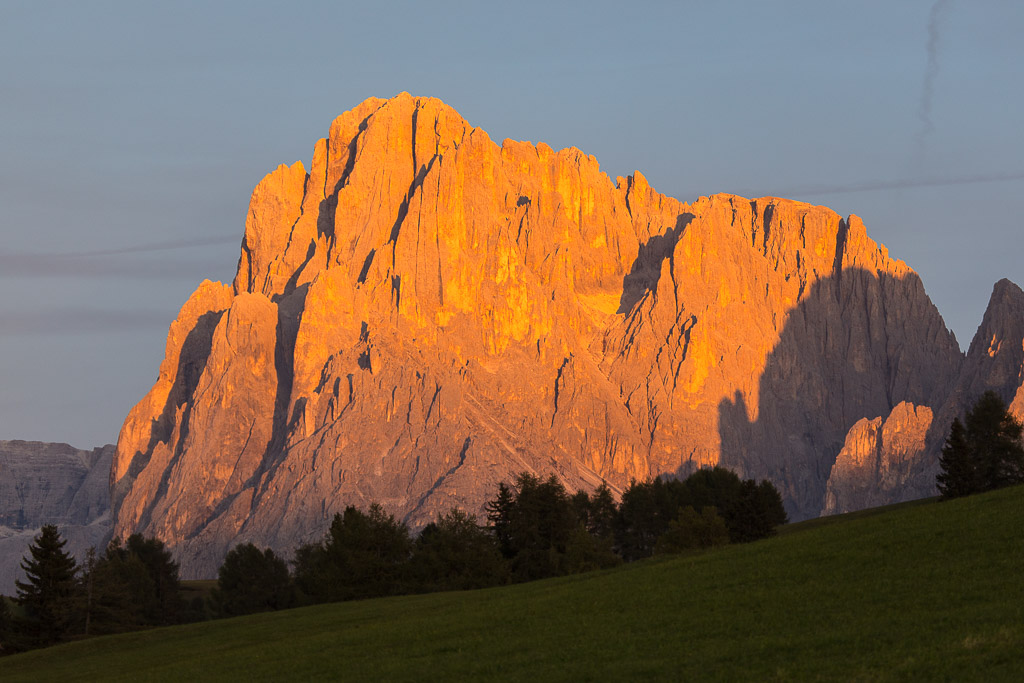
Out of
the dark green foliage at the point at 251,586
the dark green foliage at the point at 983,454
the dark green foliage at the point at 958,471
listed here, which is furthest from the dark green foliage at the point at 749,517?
the dark green foliage at the point at 251,586

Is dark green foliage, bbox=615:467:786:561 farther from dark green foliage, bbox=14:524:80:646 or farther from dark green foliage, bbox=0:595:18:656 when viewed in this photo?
dark green foliage, bbox=0:595:18:656

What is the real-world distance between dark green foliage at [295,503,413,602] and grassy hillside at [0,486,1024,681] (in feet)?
107

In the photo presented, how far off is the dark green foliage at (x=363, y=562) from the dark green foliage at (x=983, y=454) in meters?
43.2

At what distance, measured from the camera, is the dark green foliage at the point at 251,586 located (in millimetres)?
118188

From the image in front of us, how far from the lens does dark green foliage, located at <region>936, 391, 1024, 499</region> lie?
300 ft

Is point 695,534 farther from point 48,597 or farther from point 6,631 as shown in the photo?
point 6,631

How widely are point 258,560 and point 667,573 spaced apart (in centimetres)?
7978

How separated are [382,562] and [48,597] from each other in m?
26.4

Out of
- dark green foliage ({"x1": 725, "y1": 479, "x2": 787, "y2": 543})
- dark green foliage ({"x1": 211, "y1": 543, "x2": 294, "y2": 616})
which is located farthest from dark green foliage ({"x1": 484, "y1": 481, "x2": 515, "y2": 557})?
dark green foliage ({"x1": 211, "y1": 543, "x2": 294, "y2": 616})

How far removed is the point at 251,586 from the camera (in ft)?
397

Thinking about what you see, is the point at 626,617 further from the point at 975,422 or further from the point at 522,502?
the point at 975,422

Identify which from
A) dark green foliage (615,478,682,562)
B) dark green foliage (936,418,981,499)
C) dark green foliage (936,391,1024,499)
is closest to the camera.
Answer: dark green foliage (936,418,981,499)

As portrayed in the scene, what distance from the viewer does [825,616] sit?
36.1m

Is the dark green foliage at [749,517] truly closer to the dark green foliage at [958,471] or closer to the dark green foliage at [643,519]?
the dark green foliage at [958,471]
